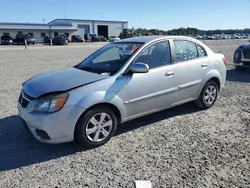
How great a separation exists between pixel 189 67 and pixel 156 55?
80 centimetres

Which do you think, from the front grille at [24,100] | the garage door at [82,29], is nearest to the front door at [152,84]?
the front grille at [24,100]

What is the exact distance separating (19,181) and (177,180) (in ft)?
6.32

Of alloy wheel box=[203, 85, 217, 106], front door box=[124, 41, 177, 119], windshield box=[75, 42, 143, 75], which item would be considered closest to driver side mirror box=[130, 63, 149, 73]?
front door box=[124, 41, 177, 119]

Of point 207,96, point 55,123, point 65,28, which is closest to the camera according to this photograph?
point 55,123

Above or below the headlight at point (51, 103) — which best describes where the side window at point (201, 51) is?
above

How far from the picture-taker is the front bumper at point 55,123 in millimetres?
3230

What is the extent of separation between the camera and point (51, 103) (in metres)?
3.27

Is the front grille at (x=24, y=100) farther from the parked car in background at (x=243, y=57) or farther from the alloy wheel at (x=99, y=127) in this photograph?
the parked car in background at (x=243, y=57)

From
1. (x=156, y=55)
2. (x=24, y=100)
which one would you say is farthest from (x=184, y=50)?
(x=24, y=100)

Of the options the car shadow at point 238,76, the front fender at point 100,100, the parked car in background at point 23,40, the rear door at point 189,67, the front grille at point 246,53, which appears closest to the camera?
the front fender at point 100,100

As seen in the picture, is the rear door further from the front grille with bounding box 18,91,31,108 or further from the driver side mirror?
the front grille with bounding box 18,91,31,108

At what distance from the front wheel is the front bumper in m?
2.87

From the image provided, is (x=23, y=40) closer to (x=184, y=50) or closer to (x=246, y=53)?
(x=246, y=53)

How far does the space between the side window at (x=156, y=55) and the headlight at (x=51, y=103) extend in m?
1.41
